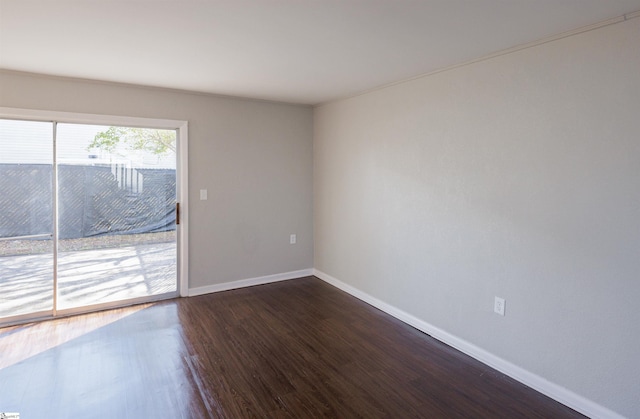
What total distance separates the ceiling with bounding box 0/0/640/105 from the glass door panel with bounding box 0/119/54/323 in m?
0.63

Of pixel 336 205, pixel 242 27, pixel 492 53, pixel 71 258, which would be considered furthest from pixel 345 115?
pixel 71 258

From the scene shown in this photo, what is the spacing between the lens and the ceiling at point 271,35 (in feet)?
6.34

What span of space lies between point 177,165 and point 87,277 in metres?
1.46

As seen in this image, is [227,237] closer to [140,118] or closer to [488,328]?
[140,118]

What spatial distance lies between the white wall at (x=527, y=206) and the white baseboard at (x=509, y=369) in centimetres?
4

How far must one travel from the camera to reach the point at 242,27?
221cm

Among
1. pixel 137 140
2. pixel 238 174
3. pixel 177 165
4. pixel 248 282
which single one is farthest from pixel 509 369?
pixel 137 140

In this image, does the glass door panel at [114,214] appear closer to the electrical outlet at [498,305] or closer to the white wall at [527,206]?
the white wall at [527,206]

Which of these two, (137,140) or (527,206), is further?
(137,140)

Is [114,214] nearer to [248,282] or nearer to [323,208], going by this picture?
[248,282]

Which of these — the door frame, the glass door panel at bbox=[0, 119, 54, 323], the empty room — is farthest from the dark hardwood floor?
the glass door panel at bbox=[0, 119, 54, 323]

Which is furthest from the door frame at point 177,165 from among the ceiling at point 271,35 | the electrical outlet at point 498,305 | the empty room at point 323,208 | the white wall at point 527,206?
the electrical outlet at point 498,305

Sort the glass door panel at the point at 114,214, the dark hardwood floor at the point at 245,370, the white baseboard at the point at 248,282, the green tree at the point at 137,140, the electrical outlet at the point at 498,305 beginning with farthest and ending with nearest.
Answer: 1. the white baseboard at the point at 248,282
2. the green tree at the point at 137,140
3. the glass door panel at the point at 114,214
4. the electrical outlet at the point at 498,305
5. the dark hardwood floor at the point at 245,370

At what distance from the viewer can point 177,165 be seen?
13.3 feet
